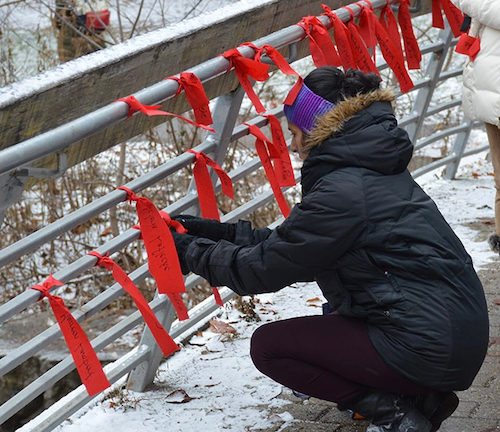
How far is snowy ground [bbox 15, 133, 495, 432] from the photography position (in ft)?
10.9

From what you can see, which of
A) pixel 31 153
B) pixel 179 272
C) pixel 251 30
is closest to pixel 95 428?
pixel 179 272

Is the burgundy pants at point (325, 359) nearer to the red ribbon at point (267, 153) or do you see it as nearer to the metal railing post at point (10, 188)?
the red ribbon at point (267, 153)

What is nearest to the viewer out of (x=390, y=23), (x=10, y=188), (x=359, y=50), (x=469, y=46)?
(x=10, y=188)

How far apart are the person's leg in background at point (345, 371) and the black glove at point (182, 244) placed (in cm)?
40

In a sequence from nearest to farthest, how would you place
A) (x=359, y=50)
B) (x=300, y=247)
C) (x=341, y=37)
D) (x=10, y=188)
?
(x=10, y=188) → (x=300, y=247) → (x=341, y=37) → (x=359, y=50)

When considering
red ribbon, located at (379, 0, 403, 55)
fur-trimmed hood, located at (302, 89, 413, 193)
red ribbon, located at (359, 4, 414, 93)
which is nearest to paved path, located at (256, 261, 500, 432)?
fur-trimmed hood, located at (302, 89, 413, 193)

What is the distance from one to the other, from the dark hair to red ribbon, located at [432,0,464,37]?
8.04 feet

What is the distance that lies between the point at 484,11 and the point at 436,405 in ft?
7.98

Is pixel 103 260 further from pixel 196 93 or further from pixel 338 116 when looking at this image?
pixel 338 116

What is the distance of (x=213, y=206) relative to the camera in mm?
3297

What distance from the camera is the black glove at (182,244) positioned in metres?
2.91

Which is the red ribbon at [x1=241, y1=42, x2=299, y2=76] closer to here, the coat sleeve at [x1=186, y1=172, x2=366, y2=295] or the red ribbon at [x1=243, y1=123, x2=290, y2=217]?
the red ribbon at [x1=243, y1=123, x2=290, y2=217]

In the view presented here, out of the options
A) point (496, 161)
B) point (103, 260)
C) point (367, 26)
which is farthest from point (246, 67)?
point (496, 161)

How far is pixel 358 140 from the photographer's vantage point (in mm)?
2729
